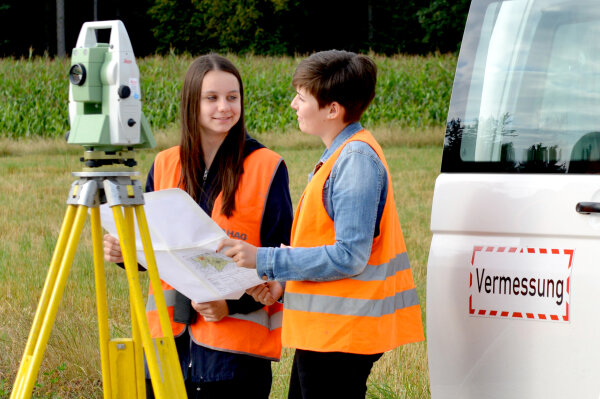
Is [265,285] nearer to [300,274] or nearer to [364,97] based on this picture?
[300,274]

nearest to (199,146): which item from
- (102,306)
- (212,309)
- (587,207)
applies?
(212,309)

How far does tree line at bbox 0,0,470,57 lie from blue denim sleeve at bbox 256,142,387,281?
3255 cm

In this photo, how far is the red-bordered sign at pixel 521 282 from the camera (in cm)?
255

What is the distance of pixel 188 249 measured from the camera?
270 cm

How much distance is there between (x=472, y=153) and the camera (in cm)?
281

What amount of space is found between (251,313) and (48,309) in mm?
804

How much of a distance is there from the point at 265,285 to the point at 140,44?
→ 41377 millimetres

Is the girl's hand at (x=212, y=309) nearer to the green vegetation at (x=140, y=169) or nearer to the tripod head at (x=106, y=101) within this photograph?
the tripod head at (x=106, y=101)

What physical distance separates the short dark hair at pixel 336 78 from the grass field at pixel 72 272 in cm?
194

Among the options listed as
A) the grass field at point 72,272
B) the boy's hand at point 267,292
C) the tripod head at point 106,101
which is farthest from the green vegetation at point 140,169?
the tripod head at point 106,101

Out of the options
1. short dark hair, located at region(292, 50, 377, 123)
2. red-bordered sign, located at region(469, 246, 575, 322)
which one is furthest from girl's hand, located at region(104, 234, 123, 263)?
red-bordered sign, located at region(469, 246, 575, 322)

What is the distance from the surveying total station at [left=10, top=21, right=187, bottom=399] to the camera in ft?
8.15

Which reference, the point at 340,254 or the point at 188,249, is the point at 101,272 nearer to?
the point at 188,249

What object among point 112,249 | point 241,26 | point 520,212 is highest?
point 241,26
